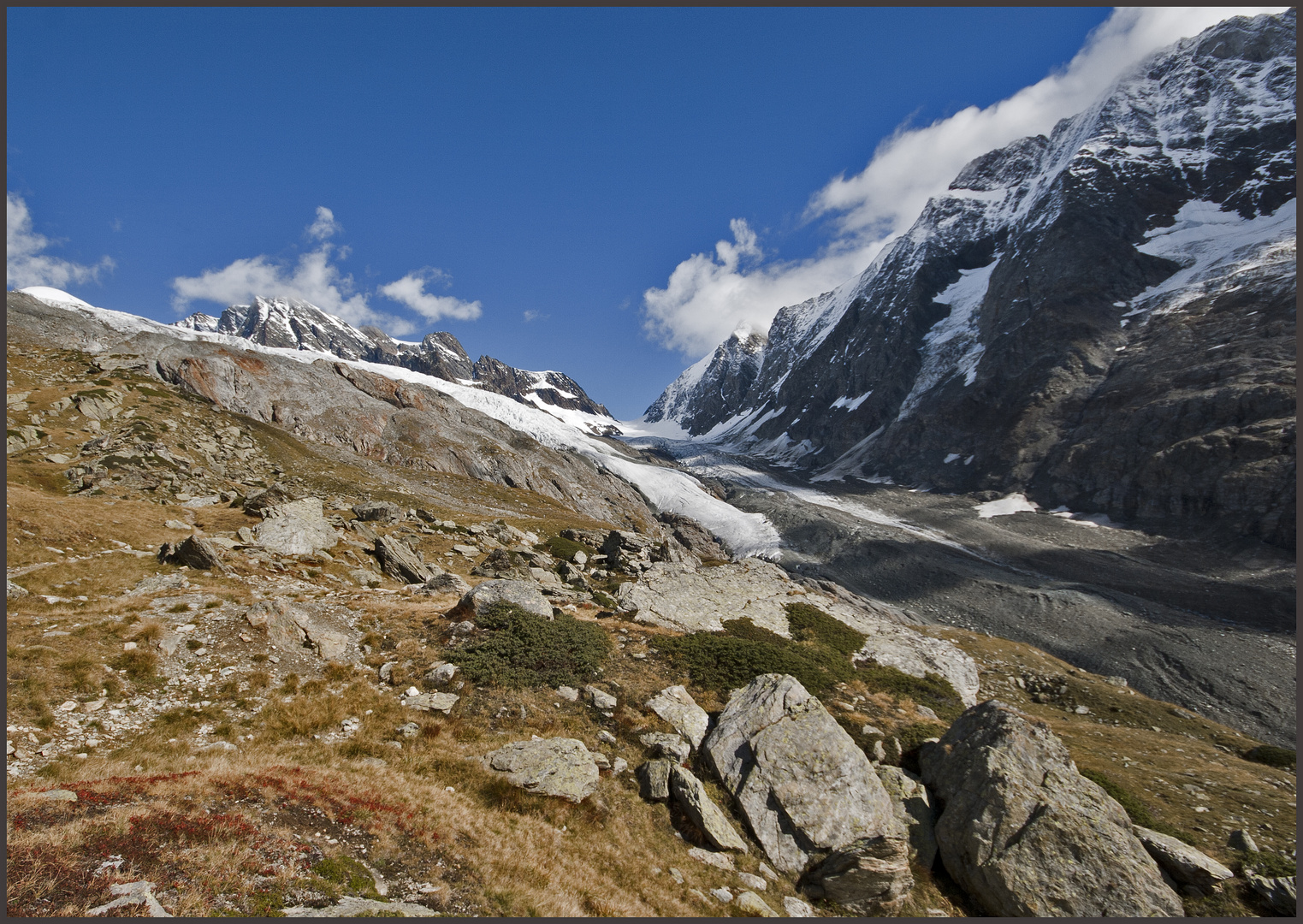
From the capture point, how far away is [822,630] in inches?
1188

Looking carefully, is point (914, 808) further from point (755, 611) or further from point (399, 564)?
point (399, 564)

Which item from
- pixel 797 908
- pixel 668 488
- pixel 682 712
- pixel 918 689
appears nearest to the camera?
pixel 797 908

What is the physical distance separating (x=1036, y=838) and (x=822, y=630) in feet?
58.7

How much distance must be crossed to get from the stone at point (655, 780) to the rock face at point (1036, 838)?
773 centimetres

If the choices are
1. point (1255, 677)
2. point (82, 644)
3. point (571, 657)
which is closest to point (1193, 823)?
point (571, 657)

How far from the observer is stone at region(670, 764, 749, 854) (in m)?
12.7

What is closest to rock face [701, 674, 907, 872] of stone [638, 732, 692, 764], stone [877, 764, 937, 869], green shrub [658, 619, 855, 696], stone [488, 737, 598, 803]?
stone [877, 764, 937, 869]

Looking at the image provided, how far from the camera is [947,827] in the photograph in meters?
13.7

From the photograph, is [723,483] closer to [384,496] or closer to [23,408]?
[384,496]

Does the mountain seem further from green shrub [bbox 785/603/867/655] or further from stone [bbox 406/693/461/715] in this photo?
stone [bbox 406/693/461/715]

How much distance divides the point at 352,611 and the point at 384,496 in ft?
128

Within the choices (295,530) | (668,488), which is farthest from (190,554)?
(668,488)

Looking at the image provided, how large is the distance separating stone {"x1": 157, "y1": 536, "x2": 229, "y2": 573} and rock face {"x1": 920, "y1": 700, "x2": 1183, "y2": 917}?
3008 cm

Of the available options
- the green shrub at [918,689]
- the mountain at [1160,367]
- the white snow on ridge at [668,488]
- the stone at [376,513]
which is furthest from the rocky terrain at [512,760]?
the mountain at [1160,367]
